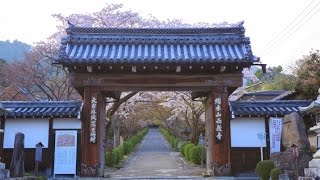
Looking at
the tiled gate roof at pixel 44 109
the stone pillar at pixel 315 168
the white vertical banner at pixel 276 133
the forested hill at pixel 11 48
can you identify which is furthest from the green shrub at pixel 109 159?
the forested hill at pixel 11 48

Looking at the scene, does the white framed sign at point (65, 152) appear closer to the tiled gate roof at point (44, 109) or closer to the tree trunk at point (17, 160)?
the tiled gate roof at point (44, 109)

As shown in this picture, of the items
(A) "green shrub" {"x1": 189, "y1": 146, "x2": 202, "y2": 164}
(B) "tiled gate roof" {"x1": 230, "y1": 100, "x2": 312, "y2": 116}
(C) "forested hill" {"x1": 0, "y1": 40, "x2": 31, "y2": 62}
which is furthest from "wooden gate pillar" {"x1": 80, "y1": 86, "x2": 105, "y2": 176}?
(C) "forested hill" {"x1": 0, "y1": 40, "x2": 31, "y2": 62}

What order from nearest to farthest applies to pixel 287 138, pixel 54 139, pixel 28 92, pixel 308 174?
pixel 308 174 < pixel 287 138 < pixel 54 139 < pixel 28 92

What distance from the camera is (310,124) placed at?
17.6 metres

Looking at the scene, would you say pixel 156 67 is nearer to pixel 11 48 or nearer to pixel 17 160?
pixel 17 160

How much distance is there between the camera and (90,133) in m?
16.2

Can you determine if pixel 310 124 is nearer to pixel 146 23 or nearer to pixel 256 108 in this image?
pixel 256 108

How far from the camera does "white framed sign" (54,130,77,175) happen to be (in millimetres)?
16391

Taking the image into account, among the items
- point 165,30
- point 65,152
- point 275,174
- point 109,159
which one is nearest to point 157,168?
point 109,159

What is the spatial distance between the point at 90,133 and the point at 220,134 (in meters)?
5.36

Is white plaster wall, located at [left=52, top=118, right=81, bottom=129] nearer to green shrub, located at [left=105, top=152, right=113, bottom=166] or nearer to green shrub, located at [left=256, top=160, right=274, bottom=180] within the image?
green shrub, located at [left=256, top=160, right=274, bottom=180]

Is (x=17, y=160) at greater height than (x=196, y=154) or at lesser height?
greater

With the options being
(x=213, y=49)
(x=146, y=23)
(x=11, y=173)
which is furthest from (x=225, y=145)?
(x=146, y=23)

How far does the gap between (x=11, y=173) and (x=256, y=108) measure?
34.6 feet
